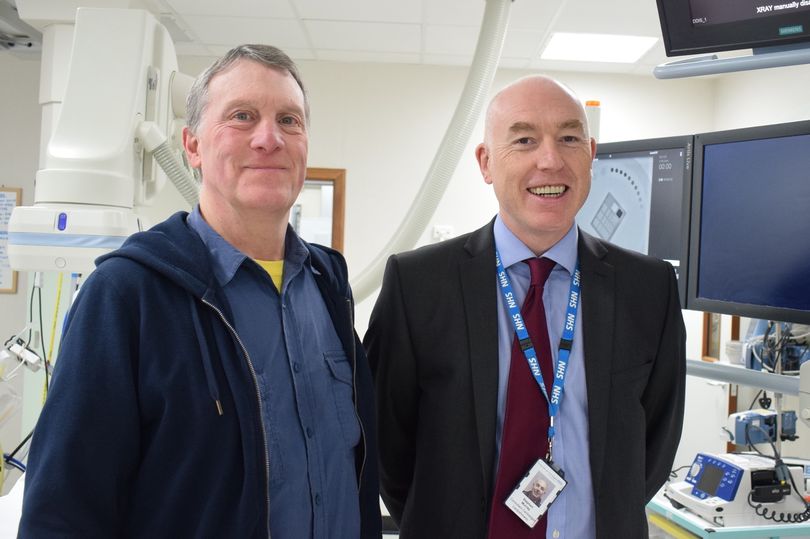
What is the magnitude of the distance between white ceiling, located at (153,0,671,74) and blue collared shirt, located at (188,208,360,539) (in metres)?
2.97

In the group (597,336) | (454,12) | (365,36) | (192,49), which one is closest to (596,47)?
(454,12)

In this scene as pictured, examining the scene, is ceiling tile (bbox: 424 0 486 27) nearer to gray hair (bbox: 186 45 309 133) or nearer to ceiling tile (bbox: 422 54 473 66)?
ceiling tile (bbox: 422 54 473 66)

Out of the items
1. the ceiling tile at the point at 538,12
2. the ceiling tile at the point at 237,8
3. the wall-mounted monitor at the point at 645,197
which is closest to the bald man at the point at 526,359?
the wall-mounted monitor at the point at 645,197

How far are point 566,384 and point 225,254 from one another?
68 centimetres

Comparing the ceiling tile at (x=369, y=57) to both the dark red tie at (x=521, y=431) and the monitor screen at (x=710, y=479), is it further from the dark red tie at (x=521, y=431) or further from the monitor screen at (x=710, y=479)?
the dark red tie at (x=521, y=431)

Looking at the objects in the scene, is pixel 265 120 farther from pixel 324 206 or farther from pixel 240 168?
pixel 324 206

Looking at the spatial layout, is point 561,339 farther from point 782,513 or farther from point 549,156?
point 782,513

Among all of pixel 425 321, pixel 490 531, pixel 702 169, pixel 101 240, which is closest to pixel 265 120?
pixel 425 321

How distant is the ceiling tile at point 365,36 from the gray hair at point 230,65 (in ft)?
10.1

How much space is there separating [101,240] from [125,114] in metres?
0.33

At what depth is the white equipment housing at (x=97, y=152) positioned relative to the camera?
148cm

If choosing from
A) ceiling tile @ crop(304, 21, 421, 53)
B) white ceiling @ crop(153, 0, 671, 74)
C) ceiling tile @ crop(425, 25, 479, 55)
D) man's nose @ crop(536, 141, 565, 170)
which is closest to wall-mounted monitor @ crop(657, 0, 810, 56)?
man's nose @ crop(536, 141, 565, 170)

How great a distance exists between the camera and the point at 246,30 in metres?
4.25

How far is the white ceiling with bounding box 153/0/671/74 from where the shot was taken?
3.72 meters
